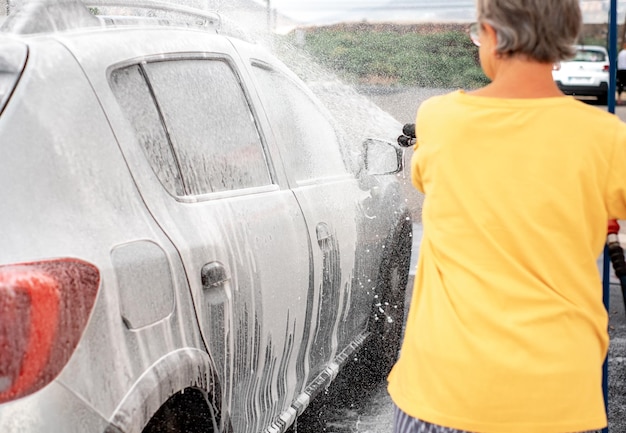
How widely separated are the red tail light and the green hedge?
18102mm

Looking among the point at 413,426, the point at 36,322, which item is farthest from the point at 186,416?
the point at 413,426

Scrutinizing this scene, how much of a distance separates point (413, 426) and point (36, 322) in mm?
848

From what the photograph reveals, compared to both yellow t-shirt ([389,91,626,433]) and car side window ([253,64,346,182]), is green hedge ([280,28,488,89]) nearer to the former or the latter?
car side window ([253,64,346,182])

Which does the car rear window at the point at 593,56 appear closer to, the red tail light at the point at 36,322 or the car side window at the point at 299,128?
the car side window at the point at 299,128

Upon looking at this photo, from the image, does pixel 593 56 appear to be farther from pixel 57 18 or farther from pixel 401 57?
pixel 57 18

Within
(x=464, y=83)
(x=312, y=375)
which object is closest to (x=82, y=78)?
(x=312, y=375)

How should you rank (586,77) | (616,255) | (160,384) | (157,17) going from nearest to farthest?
(616,255) → (160,384) → (157,17) → (586,77)

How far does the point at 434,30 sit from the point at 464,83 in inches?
109

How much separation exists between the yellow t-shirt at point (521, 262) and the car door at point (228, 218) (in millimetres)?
974

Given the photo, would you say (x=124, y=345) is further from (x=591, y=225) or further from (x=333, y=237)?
(x=333, y=237)

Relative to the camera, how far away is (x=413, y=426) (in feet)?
6.69

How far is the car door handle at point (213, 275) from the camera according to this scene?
2814mm

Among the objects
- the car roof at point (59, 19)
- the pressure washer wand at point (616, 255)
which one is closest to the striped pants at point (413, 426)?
the pressure washer wand at point (616, 255)

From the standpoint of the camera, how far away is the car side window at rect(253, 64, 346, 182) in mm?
3848
